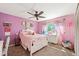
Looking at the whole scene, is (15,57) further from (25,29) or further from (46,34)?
(46,34)

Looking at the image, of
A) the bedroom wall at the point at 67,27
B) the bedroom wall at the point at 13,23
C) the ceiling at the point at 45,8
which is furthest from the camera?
the bedroom wall at the point at 13,23

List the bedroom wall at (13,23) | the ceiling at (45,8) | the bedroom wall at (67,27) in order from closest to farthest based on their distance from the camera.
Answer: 1. the ceiling at (45,8)
2. the bedroom wall at (67,27)
3. the bedroom wall at (13,23)

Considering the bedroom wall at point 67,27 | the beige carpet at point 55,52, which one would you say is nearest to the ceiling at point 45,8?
the bedroom wall at point 67,27

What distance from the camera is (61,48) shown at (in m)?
2.15

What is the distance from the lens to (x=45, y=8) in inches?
79.4

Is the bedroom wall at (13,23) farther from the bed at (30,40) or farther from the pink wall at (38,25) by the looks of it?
the bed at (30,40)

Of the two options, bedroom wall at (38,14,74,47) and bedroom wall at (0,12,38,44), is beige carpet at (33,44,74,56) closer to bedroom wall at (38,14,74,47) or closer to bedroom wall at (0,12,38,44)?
bedroom wall at (38,14,74,47)

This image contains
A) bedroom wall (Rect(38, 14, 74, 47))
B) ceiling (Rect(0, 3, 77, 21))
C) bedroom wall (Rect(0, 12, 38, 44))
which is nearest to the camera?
ceiling (Rect(0, 3, 77, 21))

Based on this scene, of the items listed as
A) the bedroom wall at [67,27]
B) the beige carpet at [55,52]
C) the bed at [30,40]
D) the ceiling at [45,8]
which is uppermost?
the ceiling at [45,8]

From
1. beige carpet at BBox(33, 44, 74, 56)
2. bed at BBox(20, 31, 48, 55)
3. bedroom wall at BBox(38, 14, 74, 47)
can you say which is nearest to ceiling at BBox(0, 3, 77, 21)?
bedroom wall at BBox(38, 14, 74, 47)

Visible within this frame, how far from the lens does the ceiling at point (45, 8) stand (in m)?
1.93

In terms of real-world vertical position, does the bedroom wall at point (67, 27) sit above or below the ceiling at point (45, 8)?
below

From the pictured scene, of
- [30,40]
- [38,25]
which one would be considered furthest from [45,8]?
[30,40]

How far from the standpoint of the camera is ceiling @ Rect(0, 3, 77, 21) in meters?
1.93
